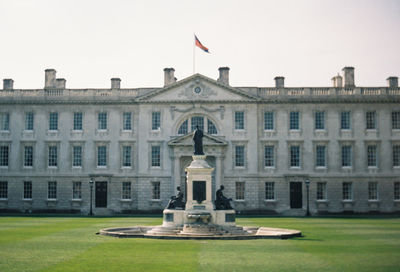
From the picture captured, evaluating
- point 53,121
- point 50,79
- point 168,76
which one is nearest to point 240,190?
point 168,76

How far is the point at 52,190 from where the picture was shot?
169ft

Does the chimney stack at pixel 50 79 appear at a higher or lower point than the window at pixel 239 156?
higher

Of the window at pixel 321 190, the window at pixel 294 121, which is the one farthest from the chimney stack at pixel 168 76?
the window at pixel 321 190

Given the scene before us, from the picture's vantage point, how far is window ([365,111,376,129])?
5078 cm

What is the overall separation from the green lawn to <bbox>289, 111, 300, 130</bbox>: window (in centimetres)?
2588

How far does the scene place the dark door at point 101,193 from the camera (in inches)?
2007

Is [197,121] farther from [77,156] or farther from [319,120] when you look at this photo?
[77,156]

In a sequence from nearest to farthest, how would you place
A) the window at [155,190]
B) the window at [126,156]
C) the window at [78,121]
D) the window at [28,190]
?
the window at [155,190] → the window at [126,156] → the window at [28,190] → the window at [78,121]

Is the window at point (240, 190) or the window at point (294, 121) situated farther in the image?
the window at point (294, 121)

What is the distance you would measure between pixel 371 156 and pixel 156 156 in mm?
20354

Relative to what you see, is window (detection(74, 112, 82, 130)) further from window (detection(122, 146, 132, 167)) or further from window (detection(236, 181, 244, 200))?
window (detection(236, 181, 244, 200))

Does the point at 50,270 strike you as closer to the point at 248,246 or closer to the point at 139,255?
the point at 139,255

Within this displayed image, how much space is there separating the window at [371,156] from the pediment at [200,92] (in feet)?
38.6

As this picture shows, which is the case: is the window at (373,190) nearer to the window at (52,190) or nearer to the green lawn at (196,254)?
the green lawn at (196,254)
